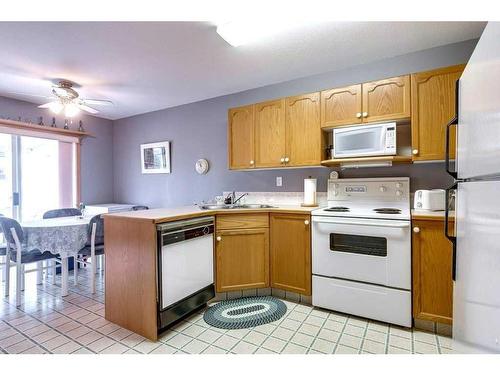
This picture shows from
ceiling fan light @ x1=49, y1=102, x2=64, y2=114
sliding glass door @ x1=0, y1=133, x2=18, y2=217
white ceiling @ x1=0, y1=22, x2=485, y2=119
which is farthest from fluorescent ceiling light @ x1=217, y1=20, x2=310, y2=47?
sliding glass door @ x1=0, y1=133, x2=18, y2=217

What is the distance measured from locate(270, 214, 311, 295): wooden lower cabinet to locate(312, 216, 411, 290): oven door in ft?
0.29

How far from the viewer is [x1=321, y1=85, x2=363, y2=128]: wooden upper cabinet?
7.77 feet

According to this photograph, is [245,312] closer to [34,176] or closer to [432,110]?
[432,110]

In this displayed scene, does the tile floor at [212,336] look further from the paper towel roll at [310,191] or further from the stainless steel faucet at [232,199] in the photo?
the stainless steel faucet at [232,199]

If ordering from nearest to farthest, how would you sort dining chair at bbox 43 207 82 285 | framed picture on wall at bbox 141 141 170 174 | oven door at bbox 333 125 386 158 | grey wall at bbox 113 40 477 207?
1. oven door at bbox 333 125 386 158
2. grey wall at bbox 113 40 477 207
3. dining chair at bbox 43 207 82 285
4. framed picture on wall at bbox 141 141 170 174

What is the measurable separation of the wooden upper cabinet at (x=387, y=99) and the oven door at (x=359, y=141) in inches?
4.3

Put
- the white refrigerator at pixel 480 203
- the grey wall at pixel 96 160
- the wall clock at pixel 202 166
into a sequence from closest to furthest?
1. the white refrigerator at pixel 480 203
2. the wall clock at pixel 202 166
3. the grey wall at pixel 96 160

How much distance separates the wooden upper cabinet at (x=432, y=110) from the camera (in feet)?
6.63

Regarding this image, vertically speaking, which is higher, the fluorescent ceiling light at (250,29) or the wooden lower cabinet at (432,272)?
the fluorescent ceiling light at (250,29)

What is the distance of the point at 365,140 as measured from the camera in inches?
90.6

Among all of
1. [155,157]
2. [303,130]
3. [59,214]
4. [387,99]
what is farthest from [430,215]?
[59,214]

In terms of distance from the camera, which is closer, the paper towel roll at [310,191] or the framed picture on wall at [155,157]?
the paper towel roll at [310,191]

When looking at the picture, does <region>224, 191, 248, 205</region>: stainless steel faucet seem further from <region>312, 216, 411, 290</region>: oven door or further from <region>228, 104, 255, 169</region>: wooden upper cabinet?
<region>312, 216, 411, 290</region>: oven door

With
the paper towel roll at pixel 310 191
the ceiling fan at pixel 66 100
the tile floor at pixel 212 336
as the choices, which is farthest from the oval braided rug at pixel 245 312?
the ceiling fan at pixel 66 100
